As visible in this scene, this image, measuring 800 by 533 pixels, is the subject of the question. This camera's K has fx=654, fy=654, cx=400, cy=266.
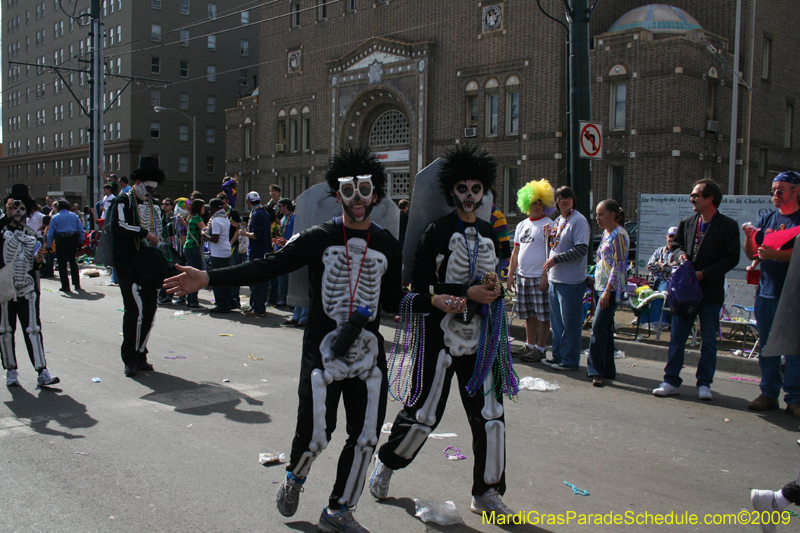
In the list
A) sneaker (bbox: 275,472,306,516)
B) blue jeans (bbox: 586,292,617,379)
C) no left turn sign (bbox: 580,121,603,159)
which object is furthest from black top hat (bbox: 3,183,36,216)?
no left turn sign (bbox: 580,121,603,159)

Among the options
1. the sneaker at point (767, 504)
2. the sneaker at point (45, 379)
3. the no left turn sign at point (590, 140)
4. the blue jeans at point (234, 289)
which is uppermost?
the no left turn sign at point (590, 140)

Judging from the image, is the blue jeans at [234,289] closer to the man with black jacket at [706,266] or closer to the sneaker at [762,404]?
the man with black jacket at [706,266]

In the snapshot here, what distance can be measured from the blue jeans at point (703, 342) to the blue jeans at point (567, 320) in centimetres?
119

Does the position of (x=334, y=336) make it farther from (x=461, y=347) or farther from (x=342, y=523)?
(x=342, y=523)

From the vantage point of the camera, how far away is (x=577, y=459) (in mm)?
4738

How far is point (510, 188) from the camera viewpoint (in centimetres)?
3050

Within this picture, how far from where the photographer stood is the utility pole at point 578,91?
9.51 m

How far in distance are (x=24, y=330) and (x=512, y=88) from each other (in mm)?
26285

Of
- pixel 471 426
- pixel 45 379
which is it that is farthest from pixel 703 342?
pixel 45 379

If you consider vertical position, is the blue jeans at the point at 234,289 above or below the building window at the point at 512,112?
below

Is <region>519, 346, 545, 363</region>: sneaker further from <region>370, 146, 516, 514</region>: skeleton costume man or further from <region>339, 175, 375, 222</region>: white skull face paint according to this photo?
<region>339, 175, 375, 222</region>: white skull face paint

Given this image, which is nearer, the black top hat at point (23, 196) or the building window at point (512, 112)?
the black top hat at point (23, 196)

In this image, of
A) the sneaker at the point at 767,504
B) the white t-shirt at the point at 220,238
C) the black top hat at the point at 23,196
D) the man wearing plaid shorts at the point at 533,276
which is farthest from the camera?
the white t-shirt at the point at 220,238

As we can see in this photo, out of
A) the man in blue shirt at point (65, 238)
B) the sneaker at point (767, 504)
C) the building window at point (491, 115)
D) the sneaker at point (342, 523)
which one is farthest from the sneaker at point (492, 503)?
the building window at point (491, 115)
